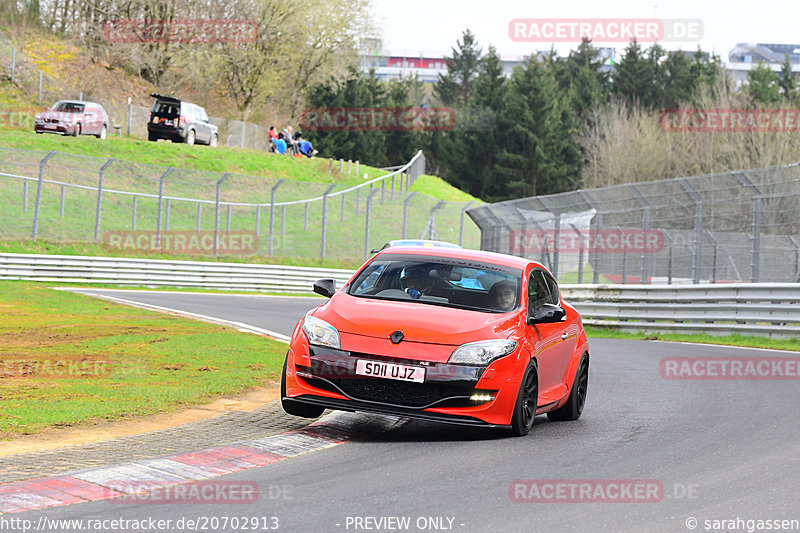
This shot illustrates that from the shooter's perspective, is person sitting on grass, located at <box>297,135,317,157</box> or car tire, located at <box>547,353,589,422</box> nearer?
car tire, located at <box>547,353,589,422</box>

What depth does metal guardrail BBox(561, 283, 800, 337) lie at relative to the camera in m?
19.1

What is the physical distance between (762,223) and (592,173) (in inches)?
2544

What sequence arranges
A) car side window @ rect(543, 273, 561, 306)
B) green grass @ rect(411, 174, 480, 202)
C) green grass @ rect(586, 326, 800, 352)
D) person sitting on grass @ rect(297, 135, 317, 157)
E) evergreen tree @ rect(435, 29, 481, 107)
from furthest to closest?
1. evergreen tree @ rect(435, 29, 481, 107)
2. green grass @ rect(411, 174, 480, 202)
3. person sitting on grass @ rect(297, 135, 317, 157)
4. green grass @ rect(586, 326, 800, 352)
5. car side window @ rect(543, 273, 561, 306)

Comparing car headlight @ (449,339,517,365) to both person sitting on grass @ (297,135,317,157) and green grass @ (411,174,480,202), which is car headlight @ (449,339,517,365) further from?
green grass @ (411,174,480,202)

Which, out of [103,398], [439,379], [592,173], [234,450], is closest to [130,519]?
[234,450]

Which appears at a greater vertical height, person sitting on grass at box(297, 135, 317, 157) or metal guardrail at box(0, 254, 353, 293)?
person sitting on grass at box(297, 135, 317, 157)

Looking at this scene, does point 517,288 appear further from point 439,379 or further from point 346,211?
point 346,211

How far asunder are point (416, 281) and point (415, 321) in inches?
43.9

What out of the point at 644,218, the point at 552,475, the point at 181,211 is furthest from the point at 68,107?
the point at 552,475

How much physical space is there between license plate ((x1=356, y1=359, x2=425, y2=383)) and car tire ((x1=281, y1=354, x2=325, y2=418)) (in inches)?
29.1

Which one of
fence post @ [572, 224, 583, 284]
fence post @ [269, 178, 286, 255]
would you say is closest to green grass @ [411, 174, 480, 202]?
fence post @ [269, 178, 286, 255]

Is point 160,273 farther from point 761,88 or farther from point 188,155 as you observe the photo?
point 761,88

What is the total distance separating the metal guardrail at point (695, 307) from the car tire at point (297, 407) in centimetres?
1198

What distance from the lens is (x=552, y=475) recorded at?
7.11 m
